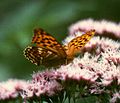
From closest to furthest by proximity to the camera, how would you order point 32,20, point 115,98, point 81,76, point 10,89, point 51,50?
1. point 115,98
2. point 81,76
3. point 51,50
4. point 10,89
5. point 32,20

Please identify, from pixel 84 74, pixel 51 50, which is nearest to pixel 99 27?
pixel 51 50

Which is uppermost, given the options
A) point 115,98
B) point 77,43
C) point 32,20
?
point 32,20

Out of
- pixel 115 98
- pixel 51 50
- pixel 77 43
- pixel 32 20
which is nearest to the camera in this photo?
pixel 115 98

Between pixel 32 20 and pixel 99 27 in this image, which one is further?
pixel 32 20

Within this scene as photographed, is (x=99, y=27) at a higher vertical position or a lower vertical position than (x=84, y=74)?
higher

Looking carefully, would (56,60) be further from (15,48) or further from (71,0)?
(71,0)

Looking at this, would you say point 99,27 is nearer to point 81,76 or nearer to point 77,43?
point 77,43

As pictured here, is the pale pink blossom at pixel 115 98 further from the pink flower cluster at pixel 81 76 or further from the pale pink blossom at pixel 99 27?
the pale pink blossom at pixel 99 27

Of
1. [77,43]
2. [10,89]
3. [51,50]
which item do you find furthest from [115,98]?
[10,89]
